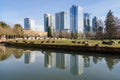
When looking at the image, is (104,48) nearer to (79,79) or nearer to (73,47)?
(73,47)

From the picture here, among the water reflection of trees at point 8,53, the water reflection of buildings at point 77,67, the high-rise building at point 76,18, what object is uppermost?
the high-rise building at point 76,18

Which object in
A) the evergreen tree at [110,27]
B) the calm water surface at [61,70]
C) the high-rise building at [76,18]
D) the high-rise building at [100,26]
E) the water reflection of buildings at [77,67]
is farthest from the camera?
the high-rise building at [76,18]

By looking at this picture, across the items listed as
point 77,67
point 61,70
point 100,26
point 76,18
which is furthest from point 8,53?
point 76,18

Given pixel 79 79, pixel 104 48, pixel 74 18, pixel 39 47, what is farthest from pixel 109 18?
pixel 74 18

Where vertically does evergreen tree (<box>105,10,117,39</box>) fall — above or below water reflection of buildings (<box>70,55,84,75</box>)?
above

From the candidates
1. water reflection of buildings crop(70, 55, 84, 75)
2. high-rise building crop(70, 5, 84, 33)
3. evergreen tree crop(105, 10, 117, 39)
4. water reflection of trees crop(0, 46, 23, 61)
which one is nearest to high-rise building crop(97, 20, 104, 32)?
evergreen tree crop(105, 10, 117, 39)

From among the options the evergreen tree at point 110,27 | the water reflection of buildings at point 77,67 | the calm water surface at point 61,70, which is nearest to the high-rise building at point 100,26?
the evergreen tree at point 110,27

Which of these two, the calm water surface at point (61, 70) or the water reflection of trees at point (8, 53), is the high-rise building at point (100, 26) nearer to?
the water reflection of trees at point (8, 53)

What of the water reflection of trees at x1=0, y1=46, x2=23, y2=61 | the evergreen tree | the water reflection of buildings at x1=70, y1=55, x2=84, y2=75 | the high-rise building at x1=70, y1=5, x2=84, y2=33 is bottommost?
the water reflection of buildings at x1=70, y1=55, x2=84, y2=75

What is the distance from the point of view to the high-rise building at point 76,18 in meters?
185

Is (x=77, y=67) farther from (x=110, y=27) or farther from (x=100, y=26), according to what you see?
(x=100, y=26)

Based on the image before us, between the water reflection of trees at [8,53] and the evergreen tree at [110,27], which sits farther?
the evergreen tree at [110,27]

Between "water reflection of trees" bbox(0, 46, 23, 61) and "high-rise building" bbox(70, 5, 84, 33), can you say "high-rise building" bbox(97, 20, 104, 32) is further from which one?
"high-rise building" bbox(70, 5, 84, 33)

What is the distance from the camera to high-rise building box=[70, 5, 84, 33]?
185m
